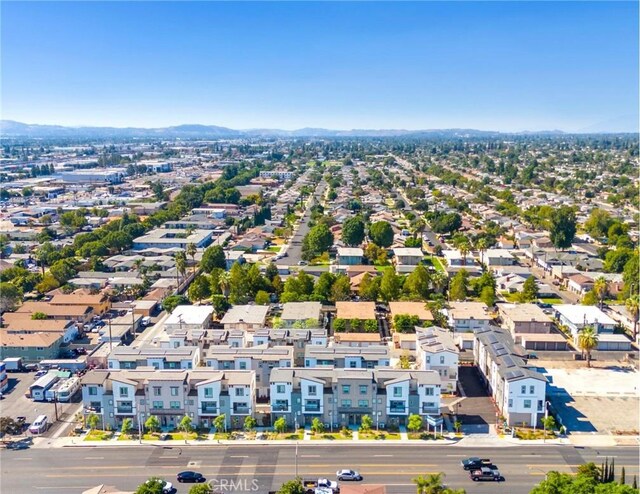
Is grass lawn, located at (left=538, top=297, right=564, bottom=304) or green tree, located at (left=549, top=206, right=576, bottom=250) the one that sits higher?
green tree, located at (left=549, top=206, right=576, bottom=250)

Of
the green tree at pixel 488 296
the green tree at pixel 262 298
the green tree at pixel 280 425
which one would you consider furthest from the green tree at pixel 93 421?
the green tree at pixel 488 296

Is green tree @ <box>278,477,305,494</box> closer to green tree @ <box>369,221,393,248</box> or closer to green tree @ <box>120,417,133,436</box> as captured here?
green tree @ <box>120,417,133,436</box>

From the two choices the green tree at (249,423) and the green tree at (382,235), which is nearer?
the green tree at (249,423)

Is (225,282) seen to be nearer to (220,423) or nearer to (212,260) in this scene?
(212,260)

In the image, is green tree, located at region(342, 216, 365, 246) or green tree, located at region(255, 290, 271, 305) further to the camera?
green tree, located at region(342, 216, 365, 246)

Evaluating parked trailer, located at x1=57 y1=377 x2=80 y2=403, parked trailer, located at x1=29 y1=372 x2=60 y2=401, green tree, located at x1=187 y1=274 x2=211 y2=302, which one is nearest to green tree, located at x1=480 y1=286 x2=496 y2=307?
green tree, located at x1=187 y1=274 x2=211 y2=302

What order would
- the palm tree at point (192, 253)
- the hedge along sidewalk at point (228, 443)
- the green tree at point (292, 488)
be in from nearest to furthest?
the green tree at point (292, 488), the hedge along sidewalk at point (228, 443), the palm tree at point (192, 253)

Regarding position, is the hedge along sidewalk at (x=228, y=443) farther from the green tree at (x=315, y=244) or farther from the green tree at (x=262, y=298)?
the green tree at (x=315, y=244)
